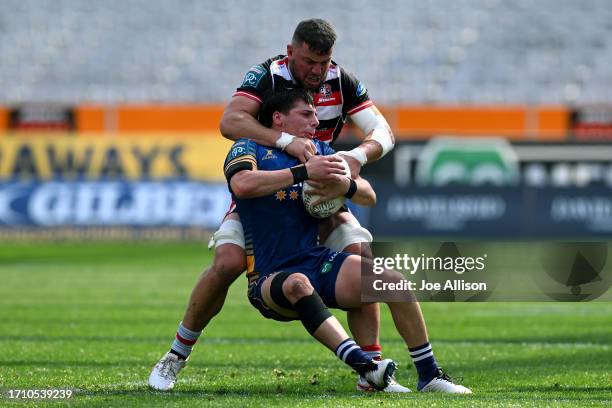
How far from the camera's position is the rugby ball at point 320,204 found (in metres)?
5.87

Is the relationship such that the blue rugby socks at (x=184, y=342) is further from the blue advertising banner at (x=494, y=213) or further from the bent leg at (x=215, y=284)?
the blue advertising banner at (x=494, y=213)

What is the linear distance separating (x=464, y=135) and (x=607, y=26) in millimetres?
6211

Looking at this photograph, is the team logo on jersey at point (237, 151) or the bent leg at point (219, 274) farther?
the bent leg at point (219, 274)

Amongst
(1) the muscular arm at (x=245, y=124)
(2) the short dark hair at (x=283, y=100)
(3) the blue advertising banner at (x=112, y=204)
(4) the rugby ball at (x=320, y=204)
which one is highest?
(2) the short dark hair at (x=283, y=100)

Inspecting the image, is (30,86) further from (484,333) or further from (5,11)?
(484,333)

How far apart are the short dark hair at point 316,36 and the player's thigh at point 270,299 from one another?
1.18m

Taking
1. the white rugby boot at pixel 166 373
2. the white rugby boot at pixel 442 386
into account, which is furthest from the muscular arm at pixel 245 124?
the white rugby boot at pixel 442 386

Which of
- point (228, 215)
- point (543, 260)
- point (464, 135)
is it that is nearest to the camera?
point (543, 260)

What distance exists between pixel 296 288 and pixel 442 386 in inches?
36.5

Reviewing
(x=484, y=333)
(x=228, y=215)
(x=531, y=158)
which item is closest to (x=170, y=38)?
(x=531, y=158)

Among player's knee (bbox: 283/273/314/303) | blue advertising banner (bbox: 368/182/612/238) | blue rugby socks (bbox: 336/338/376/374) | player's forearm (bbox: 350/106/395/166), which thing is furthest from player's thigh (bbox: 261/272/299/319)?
blue advertising banner (bbox: 368/182/612/238)

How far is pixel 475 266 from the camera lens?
548 centimetres

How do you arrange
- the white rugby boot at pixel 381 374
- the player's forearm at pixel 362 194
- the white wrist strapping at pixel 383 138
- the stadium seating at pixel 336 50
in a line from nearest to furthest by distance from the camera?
the white rugby boot at pixel 381 374 → the player's forearm at pixel 362 194 → the white wrist strapping at pixel 383 138 → the stadium seating at pixel 336 50

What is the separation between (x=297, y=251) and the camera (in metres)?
5.90
